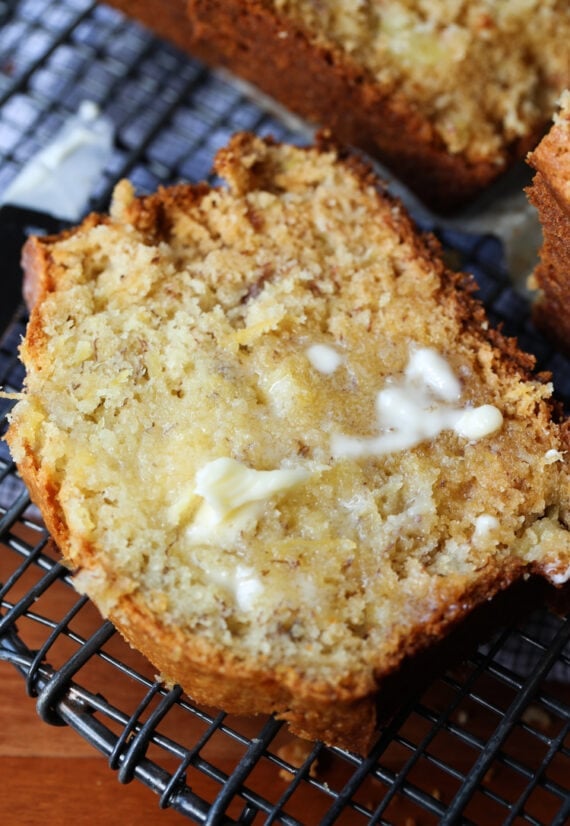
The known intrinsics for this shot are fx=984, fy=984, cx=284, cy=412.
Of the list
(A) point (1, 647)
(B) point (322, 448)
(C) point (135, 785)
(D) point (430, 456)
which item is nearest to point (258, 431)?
(B) point (322, 448)

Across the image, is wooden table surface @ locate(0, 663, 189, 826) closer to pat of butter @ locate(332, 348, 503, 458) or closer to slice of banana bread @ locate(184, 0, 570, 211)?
pat of butter @ locate(332, 348, 503, 458)

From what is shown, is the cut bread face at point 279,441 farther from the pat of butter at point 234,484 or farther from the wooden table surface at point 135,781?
the wooden table surface at point 135,781

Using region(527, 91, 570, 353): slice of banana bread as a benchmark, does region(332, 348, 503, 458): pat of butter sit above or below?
below

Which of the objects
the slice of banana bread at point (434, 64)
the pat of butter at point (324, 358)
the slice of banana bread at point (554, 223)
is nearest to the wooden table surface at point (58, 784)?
the pat of butter at point (324, 358)

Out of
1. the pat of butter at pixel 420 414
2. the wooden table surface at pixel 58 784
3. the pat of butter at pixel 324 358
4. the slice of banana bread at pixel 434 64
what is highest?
the slice of banana bread at pixel 434 64

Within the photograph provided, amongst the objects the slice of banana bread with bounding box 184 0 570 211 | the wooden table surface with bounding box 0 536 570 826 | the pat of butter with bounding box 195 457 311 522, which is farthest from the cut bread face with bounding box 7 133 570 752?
the slice of banana bread with bounding box 184 0 570 211

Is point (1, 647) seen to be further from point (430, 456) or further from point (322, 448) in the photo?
point (430, 456)
